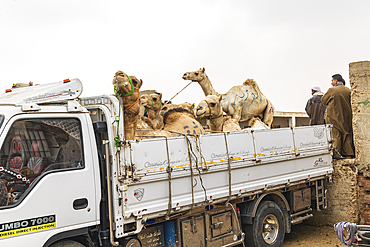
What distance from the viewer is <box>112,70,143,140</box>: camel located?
558 centimetres

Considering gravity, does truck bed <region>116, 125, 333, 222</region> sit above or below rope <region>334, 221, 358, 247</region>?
above

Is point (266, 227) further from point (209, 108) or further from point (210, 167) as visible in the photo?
point (209, 108)

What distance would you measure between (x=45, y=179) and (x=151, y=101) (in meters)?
5.90

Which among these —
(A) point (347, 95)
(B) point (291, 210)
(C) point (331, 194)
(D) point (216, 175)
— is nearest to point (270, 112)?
(A) point (347, 95)

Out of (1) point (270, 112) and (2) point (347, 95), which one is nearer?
(2) point (347, 95)

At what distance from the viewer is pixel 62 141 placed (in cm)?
434

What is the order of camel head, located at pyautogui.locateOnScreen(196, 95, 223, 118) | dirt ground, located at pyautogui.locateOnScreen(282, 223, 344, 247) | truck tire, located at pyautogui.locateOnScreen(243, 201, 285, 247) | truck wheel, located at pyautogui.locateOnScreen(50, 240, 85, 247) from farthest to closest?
camel head, located at pyautogui.locateOnScreen(196, 95, 223, 118)
dirt ground, located at pyautogui.locateOnScreen(282, 223, 344, 247)
truck tire, located at pyautogui.locateOnScreen(243, 201, 285, 247)
truck wheel, located at pyautogui.locateOnScreen(50, 240, 85, 247)

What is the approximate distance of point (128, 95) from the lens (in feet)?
19.2

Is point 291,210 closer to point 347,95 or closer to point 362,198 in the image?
point 362,198

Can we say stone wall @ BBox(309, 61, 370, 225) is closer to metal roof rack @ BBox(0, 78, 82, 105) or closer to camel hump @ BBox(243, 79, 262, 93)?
camel hump @ BBox(243, 79, 262, 93)

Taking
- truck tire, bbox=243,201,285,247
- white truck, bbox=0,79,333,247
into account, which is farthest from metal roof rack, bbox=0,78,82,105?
truck tire, bbox=243,201,285,247

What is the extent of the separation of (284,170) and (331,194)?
2372 millimetres

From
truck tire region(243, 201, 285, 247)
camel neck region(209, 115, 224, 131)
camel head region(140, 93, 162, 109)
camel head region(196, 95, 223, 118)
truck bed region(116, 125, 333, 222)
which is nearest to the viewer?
truck bed region(116, 125, 333, 222)

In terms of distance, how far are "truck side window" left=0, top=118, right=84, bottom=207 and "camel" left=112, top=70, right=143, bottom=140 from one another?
1.25m
